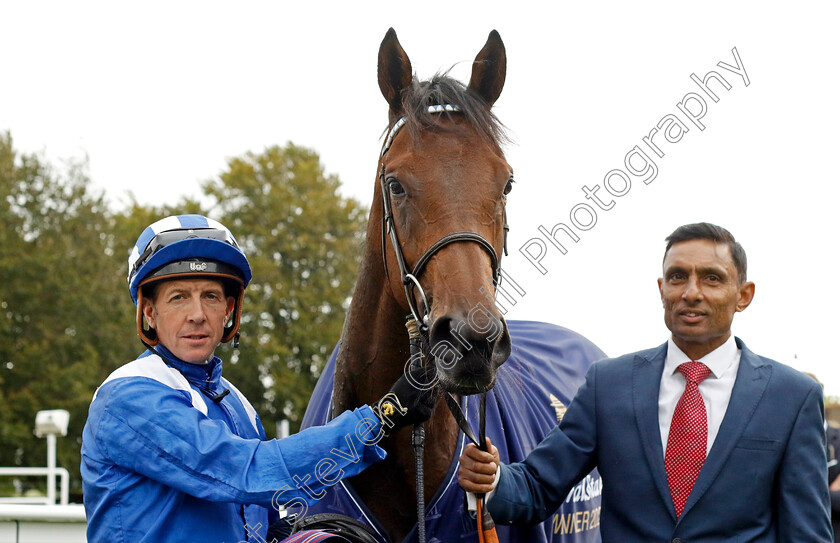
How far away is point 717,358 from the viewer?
2.46 m

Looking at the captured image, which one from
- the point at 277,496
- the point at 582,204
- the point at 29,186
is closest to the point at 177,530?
the point at 277,496

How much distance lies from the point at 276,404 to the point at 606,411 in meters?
18.7

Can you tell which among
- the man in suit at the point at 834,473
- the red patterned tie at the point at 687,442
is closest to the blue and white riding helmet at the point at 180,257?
the red patterned tie at the point at 687,442

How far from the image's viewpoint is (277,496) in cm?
213

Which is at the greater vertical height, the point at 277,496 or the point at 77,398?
the point at 77,398

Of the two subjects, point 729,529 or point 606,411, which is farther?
point 606,411

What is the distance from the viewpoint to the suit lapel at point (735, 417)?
230cm

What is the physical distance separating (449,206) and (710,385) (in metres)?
1.06

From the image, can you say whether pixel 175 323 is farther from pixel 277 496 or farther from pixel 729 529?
pixel 729 529

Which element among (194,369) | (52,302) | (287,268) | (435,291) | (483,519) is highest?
(287,268)

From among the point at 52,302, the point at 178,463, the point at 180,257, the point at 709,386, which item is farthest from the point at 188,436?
the point at 52,302

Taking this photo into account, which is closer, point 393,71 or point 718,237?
point 718,237

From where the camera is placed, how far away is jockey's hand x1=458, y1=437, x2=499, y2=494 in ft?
7.88

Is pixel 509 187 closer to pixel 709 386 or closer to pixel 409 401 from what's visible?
pixel 409 401
